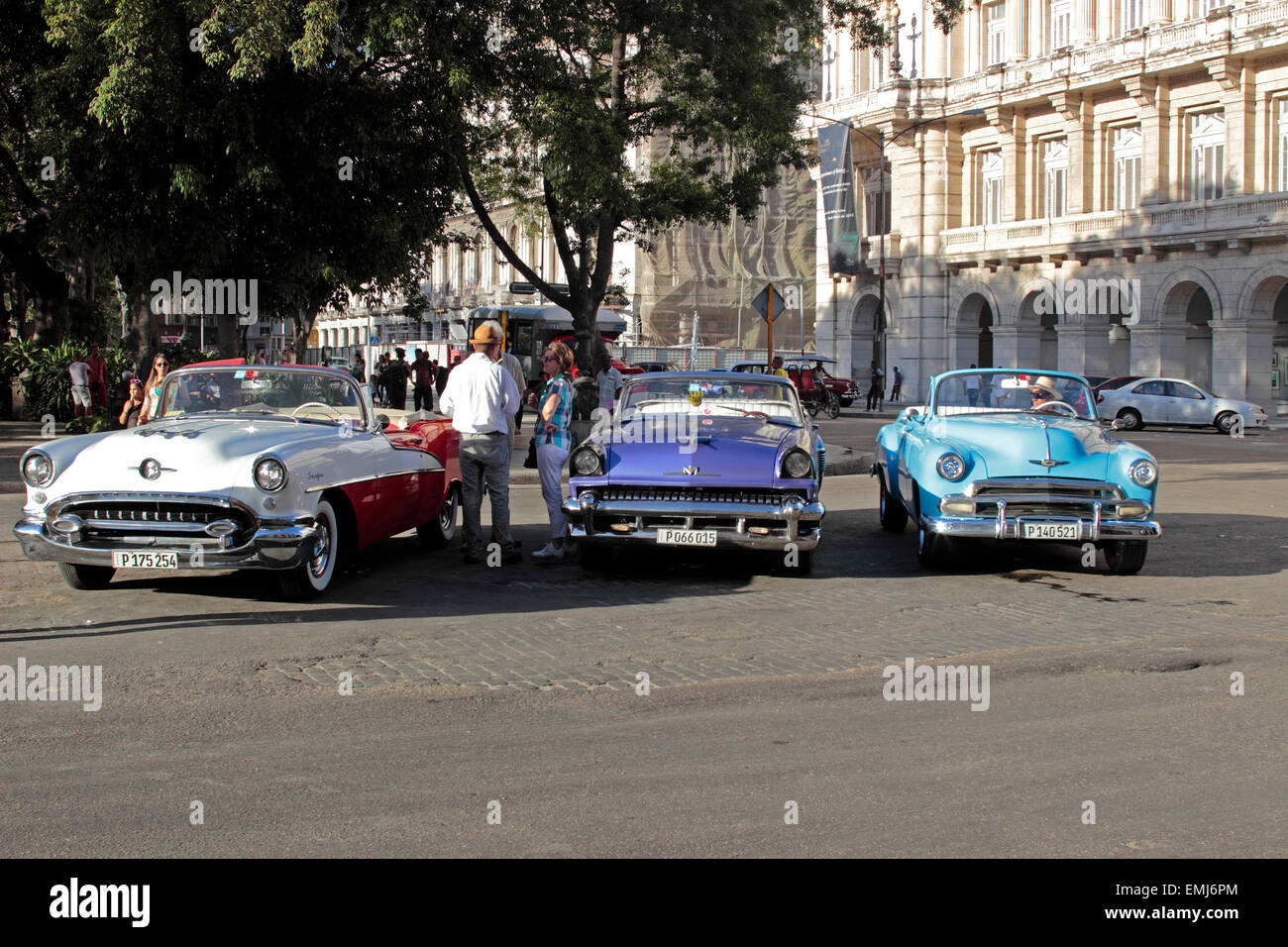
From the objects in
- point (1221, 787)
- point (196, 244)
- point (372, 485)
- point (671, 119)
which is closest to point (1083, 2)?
point (671, 119)

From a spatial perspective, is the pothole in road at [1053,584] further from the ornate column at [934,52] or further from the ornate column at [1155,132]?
the ornate column at [934,52]

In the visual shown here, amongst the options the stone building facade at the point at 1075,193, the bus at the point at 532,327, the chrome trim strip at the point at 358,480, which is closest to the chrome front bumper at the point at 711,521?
the chrome trim strip at the point at 358,480

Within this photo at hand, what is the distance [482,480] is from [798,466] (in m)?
2.49

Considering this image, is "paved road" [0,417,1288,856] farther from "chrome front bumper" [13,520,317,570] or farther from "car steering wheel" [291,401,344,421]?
"car steering wheel" [291,401,344,421]

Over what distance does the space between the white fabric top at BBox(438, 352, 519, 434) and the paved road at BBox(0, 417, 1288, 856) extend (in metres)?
1.16

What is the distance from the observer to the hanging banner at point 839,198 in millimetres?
45531


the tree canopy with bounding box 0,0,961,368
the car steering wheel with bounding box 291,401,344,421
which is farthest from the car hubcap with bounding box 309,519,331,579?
the tree canopy with bounding box 0,0,961,368

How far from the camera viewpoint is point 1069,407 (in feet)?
37.9

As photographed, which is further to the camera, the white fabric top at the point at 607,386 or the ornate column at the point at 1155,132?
the ornate column at the point at 1155,132

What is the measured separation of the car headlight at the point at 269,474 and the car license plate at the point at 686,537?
2.68 meters

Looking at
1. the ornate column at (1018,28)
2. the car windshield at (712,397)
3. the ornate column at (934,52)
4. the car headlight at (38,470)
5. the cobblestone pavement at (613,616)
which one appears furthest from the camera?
the ornate column at (934,52)

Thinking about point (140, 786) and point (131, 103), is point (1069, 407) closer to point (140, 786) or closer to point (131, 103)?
point (140, 786)

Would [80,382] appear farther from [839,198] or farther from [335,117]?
[839,198]

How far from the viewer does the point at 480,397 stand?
10203mm
